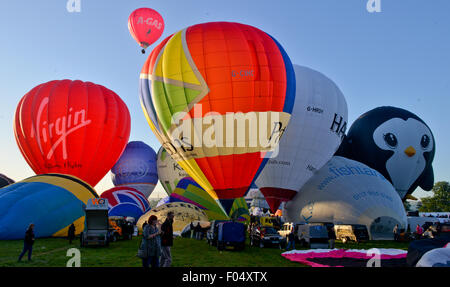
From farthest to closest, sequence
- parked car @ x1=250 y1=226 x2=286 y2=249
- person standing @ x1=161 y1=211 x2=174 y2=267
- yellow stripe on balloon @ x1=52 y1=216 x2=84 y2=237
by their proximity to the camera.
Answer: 1. yellow stripe on balloon @ x1=52 y1=216 x2=84 y2=237
2. parked car @ x1=250 y1=226 x2=286 y2=249
3. person standing @ x1=161 y1=211 x2=174 y2=267

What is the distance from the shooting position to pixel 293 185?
25.3m

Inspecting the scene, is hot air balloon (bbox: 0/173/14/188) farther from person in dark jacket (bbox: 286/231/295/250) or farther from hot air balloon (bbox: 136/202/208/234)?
person in dark jacket (bbox: 286/231/295/250)

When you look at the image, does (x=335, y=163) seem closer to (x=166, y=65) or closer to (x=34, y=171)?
(x=166, y=65)

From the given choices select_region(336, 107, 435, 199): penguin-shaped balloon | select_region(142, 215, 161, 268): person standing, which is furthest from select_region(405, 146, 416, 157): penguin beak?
select_region(142, 215, 161, 268): person standing

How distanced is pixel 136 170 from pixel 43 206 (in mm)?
26194

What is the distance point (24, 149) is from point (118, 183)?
20506 mm

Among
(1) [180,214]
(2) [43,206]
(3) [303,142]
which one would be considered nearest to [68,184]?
(2) [43,206]

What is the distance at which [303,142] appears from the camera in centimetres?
2514

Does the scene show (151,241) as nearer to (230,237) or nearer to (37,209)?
(230,237)

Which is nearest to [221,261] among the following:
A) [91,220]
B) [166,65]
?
[91,220]

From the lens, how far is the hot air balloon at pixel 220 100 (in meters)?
18.3

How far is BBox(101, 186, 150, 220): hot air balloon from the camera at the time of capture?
3133 cm

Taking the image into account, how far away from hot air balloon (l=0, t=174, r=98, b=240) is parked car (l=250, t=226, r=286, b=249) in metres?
9.87

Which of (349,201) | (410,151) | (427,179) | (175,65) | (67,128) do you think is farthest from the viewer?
(427,179)
